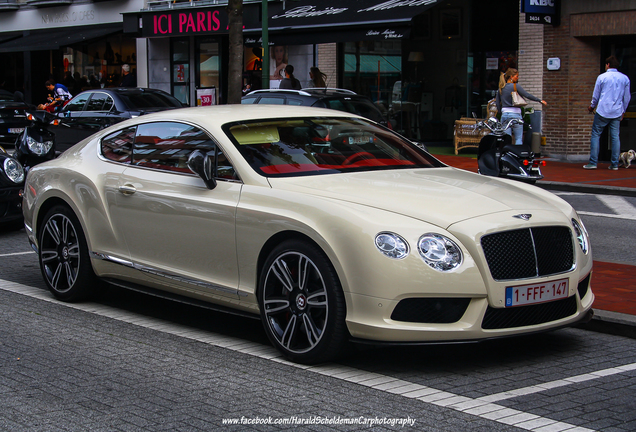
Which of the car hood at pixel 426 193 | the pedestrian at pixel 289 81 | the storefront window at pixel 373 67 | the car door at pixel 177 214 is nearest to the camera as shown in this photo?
the car hood at pixel 426 193

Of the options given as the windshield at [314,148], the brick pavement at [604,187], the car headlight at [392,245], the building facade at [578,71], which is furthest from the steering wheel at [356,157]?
the building facade at [578,71]

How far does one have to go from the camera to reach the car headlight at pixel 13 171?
10.5 m

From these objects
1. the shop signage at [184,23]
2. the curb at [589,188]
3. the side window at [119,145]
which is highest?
the shop signage at [184,23]

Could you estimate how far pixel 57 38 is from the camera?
31688 mm

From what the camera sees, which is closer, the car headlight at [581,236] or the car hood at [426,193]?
the car hood at [426,193]

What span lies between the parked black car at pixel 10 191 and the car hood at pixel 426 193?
19.5 feet

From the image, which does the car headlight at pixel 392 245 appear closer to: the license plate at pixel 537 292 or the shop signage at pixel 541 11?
the license plate at pixel 537 292

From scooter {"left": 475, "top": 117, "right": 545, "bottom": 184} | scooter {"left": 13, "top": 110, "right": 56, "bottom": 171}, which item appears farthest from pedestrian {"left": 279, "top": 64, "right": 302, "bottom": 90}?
scooter {"left": 475, "top": 117, "right": 545, "bottom": 184}

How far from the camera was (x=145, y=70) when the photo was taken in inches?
1236

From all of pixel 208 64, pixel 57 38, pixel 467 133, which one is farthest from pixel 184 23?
pixel 467 133

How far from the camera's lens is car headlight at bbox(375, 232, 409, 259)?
4.65 meters

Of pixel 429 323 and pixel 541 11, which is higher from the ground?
pixel 541 11

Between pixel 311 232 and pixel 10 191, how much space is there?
6537 millimetres

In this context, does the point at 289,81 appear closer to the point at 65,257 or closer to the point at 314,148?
the point at 65,257
